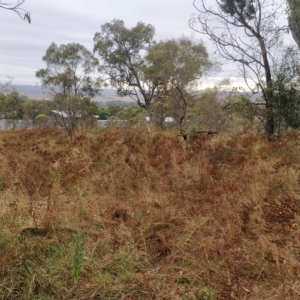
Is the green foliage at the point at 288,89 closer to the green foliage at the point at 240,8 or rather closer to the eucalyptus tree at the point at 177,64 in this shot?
the green foliage at the point at 240,8

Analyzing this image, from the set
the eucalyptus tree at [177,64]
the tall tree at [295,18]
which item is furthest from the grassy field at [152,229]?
the eucalyptus tree at [177,64]

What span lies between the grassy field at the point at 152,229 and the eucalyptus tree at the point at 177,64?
15.1m

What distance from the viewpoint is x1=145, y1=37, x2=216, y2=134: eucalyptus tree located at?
20.0 meters

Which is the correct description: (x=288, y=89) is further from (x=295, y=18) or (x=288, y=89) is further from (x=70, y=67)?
(x=70, y=67)

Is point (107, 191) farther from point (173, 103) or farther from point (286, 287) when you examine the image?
point (173, 103)

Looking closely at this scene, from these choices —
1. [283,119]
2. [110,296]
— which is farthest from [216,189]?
[283,119]

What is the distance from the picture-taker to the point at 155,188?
4520 mm

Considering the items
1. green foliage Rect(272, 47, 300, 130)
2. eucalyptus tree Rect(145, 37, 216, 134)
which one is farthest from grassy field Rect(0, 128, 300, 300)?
eucalyptus tree Rect(145, 37, 216, 134)

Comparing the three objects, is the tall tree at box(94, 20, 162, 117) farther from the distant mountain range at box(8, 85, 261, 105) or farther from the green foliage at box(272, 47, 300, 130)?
the green foliage at box(272, 47, 300, 130)

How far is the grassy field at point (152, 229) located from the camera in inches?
89.5

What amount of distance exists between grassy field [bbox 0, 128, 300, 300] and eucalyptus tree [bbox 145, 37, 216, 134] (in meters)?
15.1

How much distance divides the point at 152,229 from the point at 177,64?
18.6m

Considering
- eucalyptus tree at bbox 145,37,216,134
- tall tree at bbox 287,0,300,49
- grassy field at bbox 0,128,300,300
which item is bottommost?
grassy field at bbox 0,128,300,300

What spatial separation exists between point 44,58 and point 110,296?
23.0 metres
